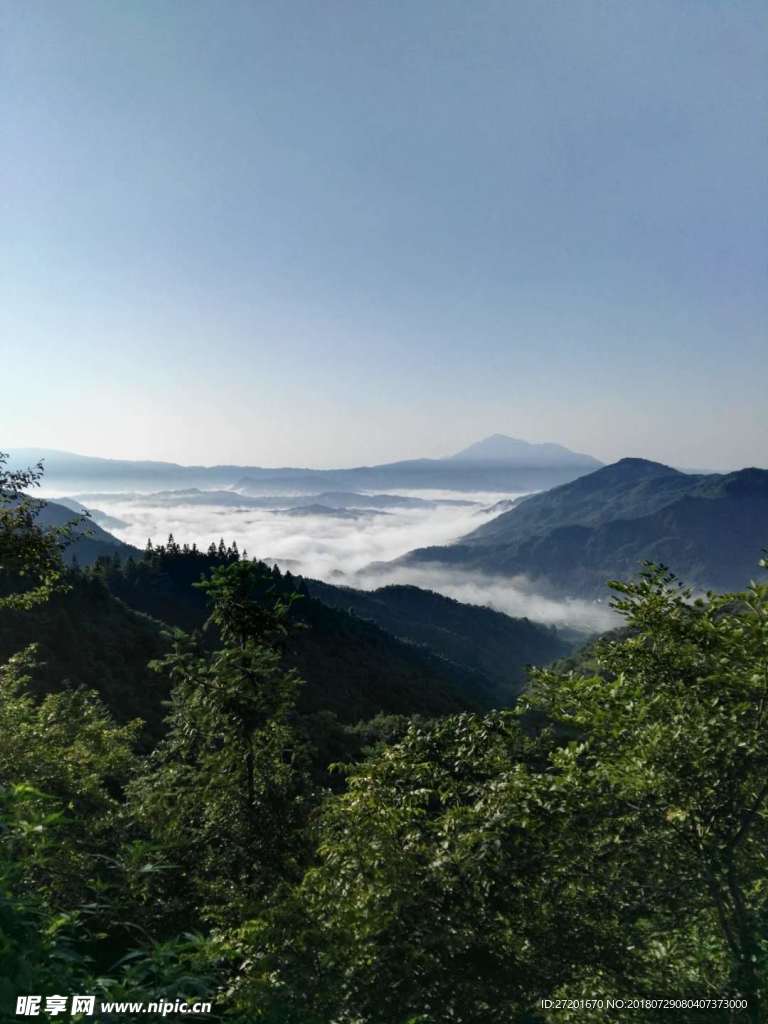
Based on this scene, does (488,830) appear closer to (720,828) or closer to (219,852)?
(720,828)

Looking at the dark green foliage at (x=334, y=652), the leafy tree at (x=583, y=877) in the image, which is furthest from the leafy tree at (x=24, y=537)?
the dark green foliage at (x=334, y=652)

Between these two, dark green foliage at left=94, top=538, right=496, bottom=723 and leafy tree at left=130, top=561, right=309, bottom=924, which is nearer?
leafy tree at left=130, top=561, right=309, bottom=924

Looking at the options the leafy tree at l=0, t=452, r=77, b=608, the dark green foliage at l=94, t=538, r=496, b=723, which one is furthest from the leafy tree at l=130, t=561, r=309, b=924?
the dark green foliage at l=94, t=538, r=496, b=723

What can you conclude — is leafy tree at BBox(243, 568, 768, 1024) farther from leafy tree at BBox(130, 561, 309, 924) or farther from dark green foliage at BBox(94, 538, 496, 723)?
dark green foliage at BBox(94, 538, 496, 723)

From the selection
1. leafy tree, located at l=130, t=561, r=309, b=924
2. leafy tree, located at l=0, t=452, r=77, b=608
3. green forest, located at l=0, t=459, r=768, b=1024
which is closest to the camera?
green forest, located at l=0, t=459, r=768, b=1024

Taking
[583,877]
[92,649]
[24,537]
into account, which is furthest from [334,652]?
[583,877]

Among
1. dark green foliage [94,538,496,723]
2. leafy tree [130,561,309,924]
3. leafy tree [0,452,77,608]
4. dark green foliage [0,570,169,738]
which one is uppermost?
leafy tree [0,452,77,608]

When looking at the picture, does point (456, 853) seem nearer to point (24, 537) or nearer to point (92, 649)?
point (24, 537)

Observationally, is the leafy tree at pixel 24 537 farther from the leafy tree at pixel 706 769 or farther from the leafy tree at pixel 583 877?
the leafy tree at pixel 706 769

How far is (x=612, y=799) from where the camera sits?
33.4 feet

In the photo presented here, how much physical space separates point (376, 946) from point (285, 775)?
6.17 metres

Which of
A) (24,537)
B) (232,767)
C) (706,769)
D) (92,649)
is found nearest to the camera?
(706,769)

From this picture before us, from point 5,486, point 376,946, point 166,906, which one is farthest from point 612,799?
point 5,486

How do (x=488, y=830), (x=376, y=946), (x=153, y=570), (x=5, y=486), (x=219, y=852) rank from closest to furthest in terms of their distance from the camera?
(x=376, y=946)
(x=488, y=830)
(x=219, y=852)
(x=5, y=486)
(x=153, y=570)
